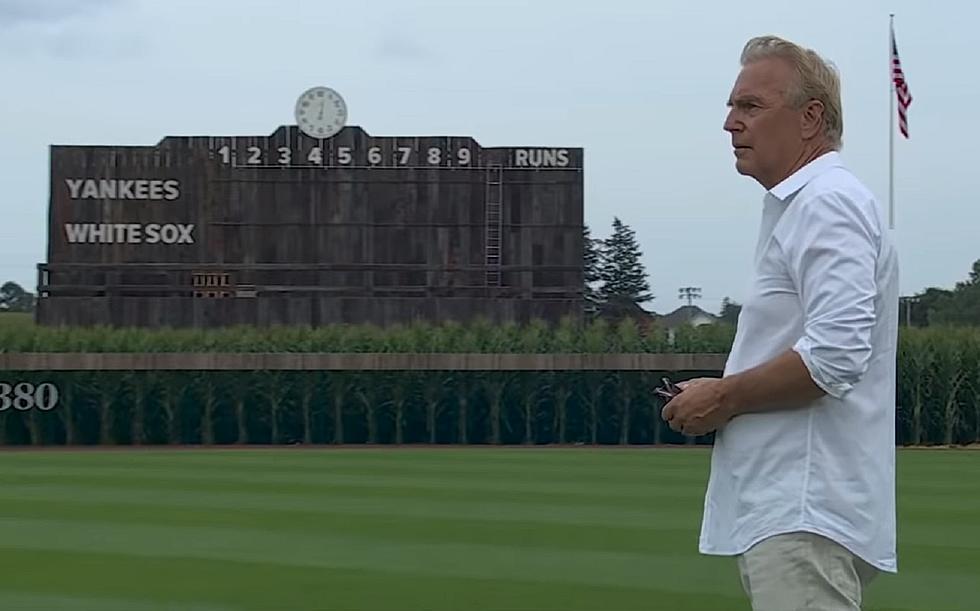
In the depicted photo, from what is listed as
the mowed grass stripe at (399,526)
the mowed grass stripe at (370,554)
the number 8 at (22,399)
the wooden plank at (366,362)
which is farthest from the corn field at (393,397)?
the mowed grass stripe at (370,554)

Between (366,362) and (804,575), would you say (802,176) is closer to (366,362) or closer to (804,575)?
(804,575)

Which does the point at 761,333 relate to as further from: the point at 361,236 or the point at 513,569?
the point at 361,236

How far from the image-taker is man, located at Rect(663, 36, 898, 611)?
9.25ft

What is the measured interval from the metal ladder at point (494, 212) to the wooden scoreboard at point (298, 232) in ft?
0.06

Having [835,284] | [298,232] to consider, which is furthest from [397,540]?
[298,232]

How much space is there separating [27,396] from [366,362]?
5039mm

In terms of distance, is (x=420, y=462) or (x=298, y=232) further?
(x=298, y=232)

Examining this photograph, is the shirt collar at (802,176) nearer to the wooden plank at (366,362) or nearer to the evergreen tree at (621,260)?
the wooden plank at (366,362)

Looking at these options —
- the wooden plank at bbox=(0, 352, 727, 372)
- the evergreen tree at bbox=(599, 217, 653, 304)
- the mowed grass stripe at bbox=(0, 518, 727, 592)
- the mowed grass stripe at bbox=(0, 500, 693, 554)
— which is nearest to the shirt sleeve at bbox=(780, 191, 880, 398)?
the mowed grass stripe at bbox=(0, 518, 727, 592)

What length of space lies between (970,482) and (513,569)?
23.0 feet

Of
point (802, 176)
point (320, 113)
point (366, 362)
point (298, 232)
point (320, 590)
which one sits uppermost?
point (320, 113)

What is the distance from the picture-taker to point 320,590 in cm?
718

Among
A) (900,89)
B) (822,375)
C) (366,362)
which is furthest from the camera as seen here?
(900,89)

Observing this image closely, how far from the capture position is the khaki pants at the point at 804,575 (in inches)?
111
